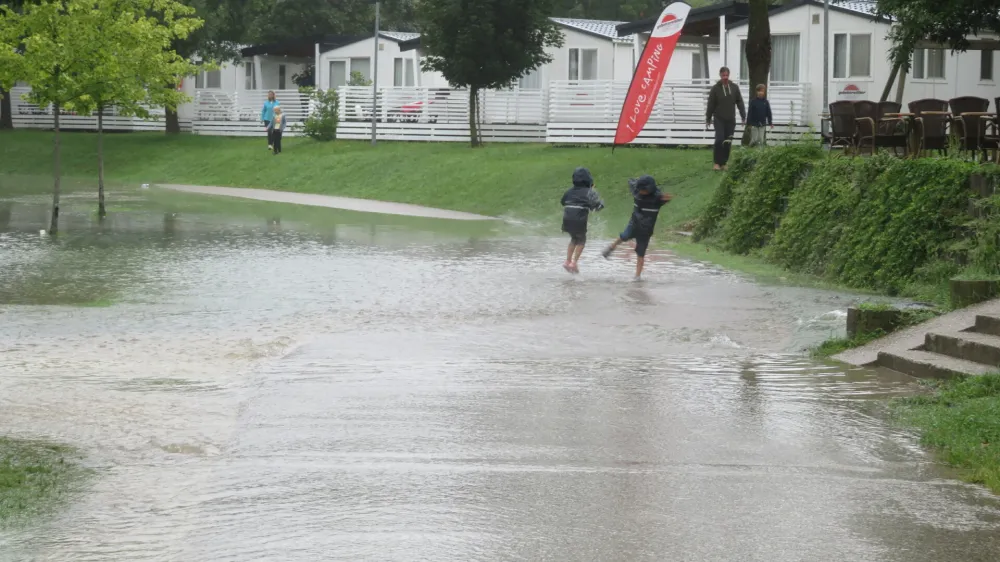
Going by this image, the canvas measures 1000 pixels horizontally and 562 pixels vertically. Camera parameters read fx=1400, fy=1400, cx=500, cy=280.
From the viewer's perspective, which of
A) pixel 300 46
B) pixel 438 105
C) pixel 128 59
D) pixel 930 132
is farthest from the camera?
pixel 300 46

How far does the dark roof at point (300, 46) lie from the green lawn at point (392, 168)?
335 inches

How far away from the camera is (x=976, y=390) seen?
372 inches

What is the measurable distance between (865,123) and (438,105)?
Answer: 24349 mm

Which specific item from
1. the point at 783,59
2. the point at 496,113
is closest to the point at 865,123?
the point at 783,59

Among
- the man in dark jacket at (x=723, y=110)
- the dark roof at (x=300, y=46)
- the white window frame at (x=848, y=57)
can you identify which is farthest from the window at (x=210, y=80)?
the man in dark jacket at (x=723, y=110)

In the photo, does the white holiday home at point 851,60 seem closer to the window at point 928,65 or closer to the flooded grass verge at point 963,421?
the window at point 928,65

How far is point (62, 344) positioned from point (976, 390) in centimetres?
724

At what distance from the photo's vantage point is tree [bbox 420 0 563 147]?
37000 mm

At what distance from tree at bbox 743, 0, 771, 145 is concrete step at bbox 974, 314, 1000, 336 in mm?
16846

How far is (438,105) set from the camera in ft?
140

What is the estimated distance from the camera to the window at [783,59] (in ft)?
125

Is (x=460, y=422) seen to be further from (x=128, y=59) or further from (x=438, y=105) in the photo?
(x=438, y=105)

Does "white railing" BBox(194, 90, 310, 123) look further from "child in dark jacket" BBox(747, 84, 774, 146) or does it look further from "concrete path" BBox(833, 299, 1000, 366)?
"concrete path" BBox(833, 299, 1000, 366)

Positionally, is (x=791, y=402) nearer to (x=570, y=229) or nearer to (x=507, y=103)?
Result: (x=570, y=229)
